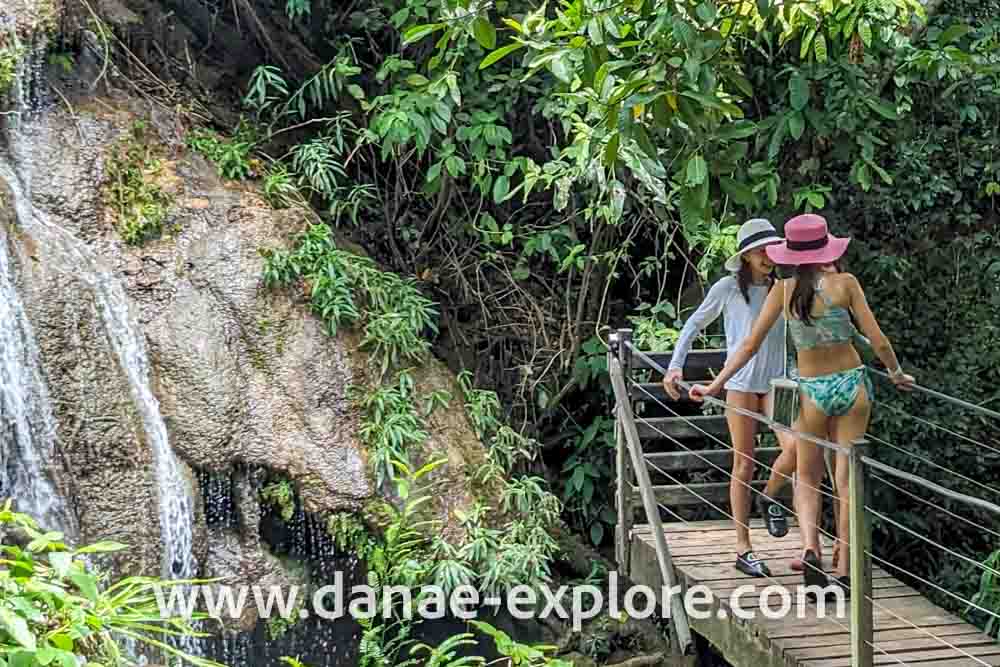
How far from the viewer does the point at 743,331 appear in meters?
4.53

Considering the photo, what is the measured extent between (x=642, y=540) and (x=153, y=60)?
4374mm

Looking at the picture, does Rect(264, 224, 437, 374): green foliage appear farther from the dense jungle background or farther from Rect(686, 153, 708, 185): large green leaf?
Rect(686, 153, 708, 185): large green leaf

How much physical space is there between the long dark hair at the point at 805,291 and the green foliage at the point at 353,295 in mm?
2712

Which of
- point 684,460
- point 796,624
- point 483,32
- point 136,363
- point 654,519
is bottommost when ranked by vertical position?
point 796,624

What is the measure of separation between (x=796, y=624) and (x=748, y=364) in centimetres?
103

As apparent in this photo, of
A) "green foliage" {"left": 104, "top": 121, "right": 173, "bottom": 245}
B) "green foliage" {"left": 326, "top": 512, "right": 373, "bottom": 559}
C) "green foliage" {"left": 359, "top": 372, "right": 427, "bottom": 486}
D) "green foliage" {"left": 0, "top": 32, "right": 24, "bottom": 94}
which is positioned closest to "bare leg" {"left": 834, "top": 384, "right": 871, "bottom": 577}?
"green foliage" {"left": 359, "top": 372, "right": 427, "bottom": 486}

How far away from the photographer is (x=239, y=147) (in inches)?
264

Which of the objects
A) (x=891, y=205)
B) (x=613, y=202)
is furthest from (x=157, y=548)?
(x=891, y=205)

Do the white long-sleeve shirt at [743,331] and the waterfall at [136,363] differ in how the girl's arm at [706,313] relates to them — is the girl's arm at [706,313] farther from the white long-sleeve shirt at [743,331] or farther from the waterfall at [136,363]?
the waterfall at [136,363]

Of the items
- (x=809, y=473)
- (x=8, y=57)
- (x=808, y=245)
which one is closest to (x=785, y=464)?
(x=809, y=473)

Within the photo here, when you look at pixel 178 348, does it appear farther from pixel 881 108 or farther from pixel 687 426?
pixel 881 108

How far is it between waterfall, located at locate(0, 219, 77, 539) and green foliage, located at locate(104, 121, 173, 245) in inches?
33.4

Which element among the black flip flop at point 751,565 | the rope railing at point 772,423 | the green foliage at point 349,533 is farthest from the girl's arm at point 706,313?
the green foliage at point 349,533

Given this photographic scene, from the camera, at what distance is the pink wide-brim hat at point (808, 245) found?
13.0ft
